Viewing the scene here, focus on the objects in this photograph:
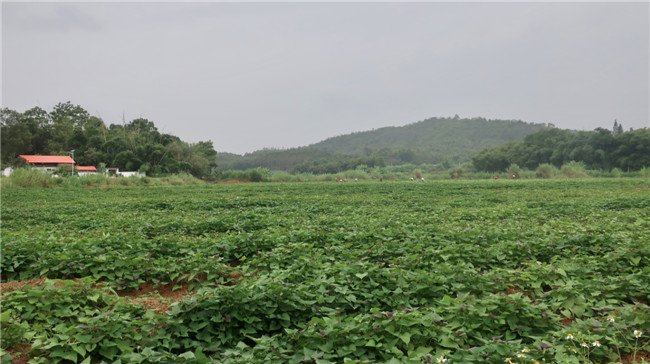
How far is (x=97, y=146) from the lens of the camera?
171ft

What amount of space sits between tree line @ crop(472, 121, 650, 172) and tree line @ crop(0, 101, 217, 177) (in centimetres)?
4947

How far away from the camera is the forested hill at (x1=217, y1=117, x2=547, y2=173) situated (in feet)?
339

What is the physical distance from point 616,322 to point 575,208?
10263 millimetres

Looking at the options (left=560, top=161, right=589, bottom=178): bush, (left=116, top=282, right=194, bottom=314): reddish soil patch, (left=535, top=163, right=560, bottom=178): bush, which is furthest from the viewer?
(left=535, top=163, right=560, bottom=178): bush

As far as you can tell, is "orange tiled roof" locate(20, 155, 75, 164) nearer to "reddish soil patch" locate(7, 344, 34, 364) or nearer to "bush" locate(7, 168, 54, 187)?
"bush" locate(7, 168, 54, 187)

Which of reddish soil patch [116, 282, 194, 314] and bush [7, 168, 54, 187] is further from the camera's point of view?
bush [7, 168, 54, 187]

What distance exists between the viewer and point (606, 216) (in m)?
10.2

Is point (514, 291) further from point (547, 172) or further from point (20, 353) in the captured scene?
point (547, 172)

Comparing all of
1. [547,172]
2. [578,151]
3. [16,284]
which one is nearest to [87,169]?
[16,284]

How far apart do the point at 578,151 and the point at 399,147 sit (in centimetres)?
7588

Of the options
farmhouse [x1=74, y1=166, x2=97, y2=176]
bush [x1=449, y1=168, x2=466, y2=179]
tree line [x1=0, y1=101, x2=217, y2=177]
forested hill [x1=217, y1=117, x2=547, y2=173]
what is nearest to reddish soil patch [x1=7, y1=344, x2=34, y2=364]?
tree line [x1=0, y1=101, x2=217, y2=177]

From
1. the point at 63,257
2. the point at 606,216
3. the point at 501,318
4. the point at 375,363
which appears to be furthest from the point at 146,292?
the point at 606,216

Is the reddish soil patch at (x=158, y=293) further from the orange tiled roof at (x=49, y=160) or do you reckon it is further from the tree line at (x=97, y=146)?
the orange tiled roof at (x=49, y=160)

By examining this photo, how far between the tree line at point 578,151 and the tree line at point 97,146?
49.5 meters
